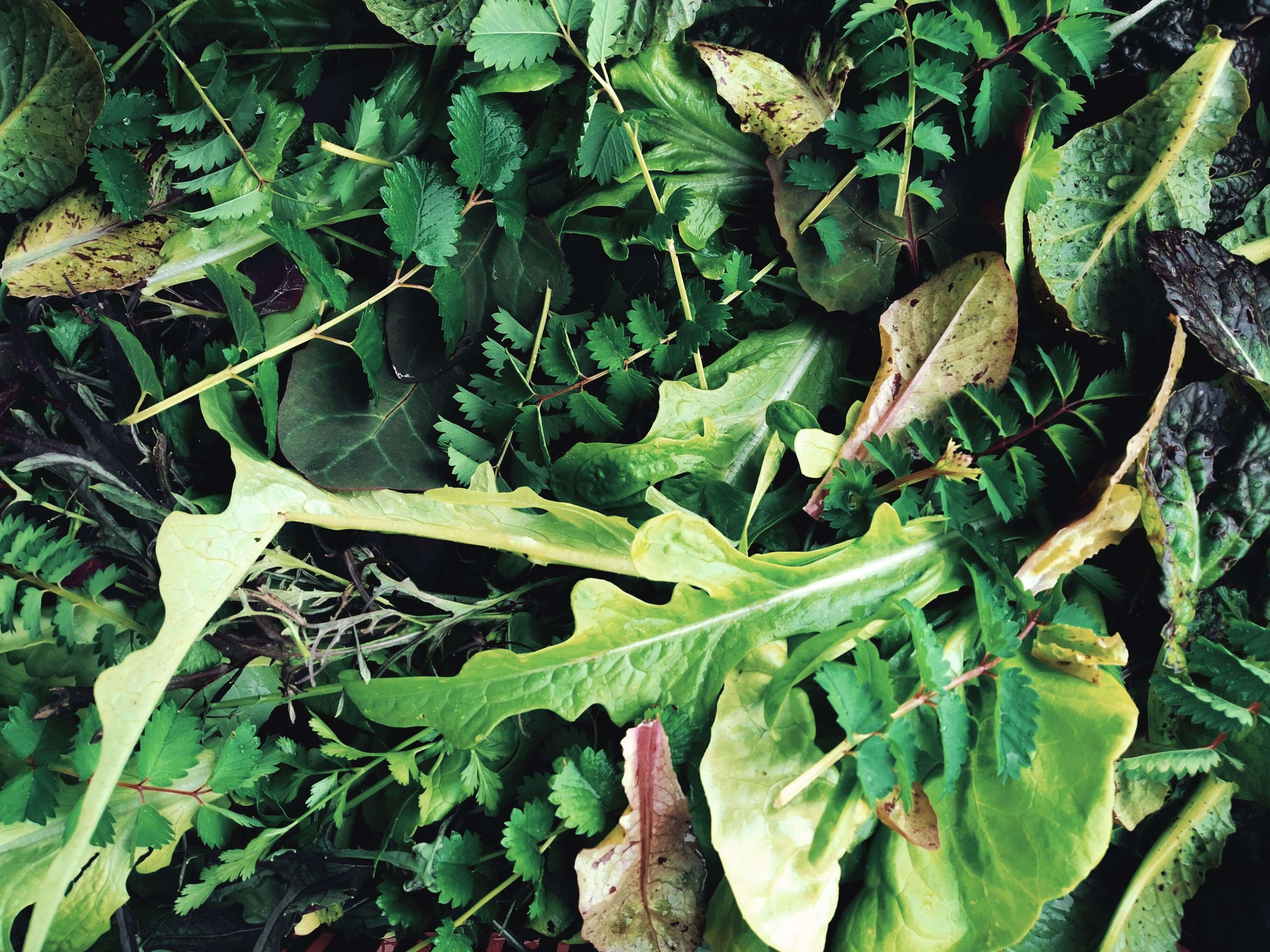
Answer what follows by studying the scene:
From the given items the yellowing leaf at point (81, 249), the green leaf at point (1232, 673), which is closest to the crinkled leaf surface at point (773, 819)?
the green leaf at point (1232, 673)

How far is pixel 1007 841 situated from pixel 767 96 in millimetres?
690

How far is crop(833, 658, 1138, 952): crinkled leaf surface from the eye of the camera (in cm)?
64

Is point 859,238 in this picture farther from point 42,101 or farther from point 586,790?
point 42,101

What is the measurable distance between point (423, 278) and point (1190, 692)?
31.4 inches

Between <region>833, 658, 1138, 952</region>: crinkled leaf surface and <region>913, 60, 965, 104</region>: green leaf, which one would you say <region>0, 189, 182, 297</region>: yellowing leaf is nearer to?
<region>913, 60, 965, 104</region>: green leaf

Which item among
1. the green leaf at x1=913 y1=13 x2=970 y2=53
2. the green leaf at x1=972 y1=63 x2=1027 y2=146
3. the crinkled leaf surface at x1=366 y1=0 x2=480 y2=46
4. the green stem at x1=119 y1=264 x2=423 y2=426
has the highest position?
the crinkled leaf surface at x1=366 y1=0 x2=480 y2=46

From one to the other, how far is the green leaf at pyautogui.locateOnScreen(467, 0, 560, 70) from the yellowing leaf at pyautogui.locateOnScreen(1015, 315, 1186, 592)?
0.61 metres

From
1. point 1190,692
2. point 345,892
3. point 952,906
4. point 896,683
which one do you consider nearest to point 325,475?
point 345,892

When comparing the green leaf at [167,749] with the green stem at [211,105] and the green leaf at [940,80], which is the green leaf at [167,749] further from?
the green leaf at [940,80]

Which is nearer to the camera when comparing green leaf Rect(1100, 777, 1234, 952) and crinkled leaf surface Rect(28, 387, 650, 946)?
crinkled leaf surface Rect(28, 387, 650, 946)

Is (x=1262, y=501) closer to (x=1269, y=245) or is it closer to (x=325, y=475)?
(x=1269, y=245)

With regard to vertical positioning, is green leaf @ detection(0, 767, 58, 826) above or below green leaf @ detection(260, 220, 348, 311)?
below

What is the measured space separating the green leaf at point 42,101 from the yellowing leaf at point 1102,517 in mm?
921

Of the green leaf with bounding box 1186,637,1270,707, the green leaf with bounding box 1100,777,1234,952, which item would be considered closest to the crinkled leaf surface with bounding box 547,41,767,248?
the green leaf with bounding box 1186,637,1270,707
